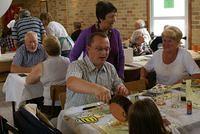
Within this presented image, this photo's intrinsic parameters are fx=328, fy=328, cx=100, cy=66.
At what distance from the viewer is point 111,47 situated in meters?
2.93

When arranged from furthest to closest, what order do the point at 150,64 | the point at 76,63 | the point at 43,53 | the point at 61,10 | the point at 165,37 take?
the point at 61,10
the point at 43,53
the point at 150,64
the point at 165,37
the point at 76,63

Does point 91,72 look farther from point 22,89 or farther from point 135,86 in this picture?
point 22,89

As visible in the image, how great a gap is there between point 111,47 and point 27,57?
117 cm

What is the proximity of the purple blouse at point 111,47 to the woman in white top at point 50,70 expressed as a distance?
0.14 meters

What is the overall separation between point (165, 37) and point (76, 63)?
956 mm

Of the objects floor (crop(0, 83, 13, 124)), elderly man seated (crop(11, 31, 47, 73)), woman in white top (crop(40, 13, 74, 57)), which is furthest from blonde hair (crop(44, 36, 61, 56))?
woman in white top (crop(40, 13, 74, 57))

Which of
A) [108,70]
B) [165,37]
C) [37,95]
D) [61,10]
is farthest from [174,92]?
[61,10]

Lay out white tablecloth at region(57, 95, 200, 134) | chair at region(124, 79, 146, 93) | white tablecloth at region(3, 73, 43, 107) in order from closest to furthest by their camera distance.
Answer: white tablecloth at region(57, 95, 200, 134) → chair at region(124, 79, 146, 93) → white tablecloth at region(3, 73, 43, 107)

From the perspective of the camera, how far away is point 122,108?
5.73 feet

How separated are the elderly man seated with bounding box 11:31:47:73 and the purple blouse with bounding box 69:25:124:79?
80cm

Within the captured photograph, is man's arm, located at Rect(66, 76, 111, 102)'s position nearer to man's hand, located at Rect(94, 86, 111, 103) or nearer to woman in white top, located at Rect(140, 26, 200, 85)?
man's hand, located at Rect(94, 86, 111, 103)

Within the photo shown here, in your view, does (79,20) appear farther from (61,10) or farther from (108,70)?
(108,70)

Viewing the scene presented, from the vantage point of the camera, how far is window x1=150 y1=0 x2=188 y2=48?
566 cm

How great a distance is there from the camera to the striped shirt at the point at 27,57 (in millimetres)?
3619
